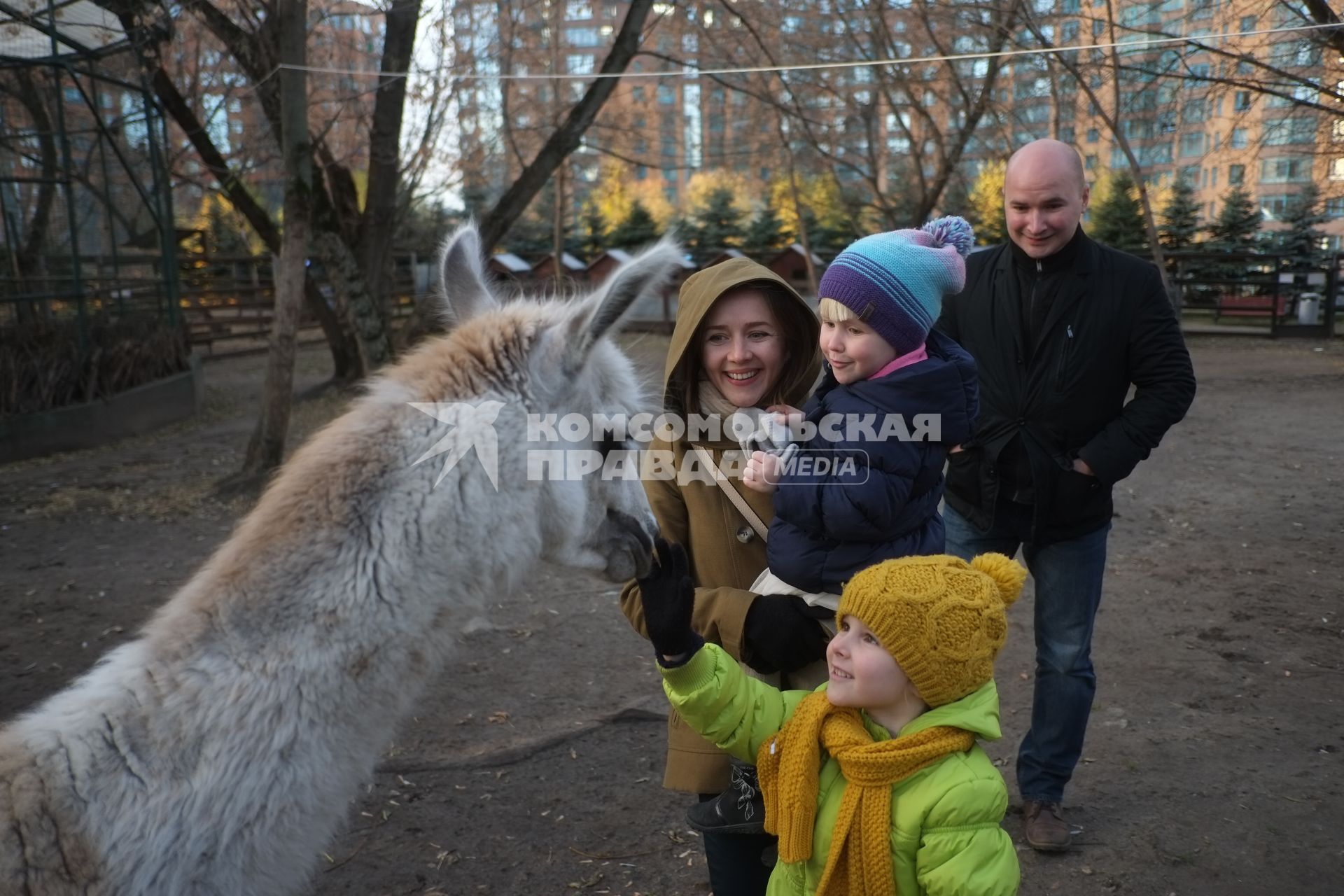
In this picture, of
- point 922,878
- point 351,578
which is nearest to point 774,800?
point 922,878

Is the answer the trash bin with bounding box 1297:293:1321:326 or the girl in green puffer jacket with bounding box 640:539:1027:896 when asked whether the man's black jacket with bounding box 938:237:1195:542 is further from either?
the trash bin with bounding box 1297:293:1321:326

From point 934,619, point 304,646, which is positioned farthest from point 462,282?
point 934,619

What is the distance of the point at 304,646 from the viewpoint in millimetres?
1646

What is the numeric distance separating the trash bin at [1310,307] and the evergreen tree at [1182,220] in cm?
601

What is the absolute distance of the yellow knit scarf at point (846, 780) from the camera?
5.51 ft

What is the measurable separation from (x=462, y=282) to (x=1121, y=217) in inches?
1009

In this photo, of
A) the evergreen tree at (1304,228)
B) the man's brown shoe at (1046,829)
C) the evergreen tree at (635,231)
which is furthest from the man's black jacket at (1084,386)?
the evergreen tree at (635,231)

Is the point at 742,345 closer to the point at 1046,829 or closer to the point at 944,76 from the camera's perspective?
the point at 1046,829

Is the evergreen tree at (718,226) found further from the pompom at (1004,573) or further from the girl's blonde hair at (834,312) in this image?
the pompom at (1004,573)

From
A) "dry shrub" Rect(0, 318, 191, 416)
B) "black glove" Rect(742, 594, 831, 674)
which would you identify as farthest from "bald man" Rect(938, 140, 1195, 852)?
"dry shrub" Rect(0, 318, 191, 416)

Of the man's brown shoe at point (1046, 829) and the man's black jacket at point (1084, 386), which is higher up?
the man's black jacket at point (1084, 386)

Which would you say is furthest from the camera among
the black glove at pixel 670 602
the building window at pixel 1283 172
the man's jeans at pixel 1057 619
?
the building window at pixel 1283 172

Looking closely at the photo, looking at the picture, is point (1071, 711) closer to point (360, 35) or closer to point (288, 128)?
point (288, 128)

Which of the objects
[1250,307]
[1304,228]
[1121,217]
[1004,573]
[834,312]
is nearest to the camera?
[1004,573]
